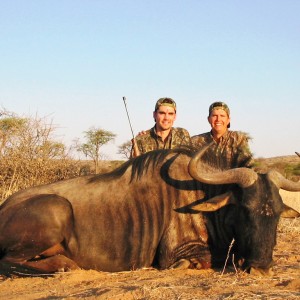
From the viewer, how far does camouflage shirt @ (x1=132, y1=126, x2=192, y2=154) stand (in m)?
7.72

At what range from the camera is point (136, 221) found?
5172 millimetres

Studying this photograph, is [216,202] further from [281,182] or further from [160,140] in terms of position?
[160,140]

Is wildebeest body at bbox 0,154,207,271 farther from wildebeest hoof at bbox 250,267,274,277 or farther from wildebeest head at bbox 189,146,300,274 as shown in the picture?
wildebeest hoof at bbox 250,267,274,277

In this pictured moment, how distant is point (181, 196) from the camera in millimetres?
5160

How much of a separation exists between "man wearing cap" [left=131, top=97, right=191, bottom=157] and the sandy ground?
290 cm

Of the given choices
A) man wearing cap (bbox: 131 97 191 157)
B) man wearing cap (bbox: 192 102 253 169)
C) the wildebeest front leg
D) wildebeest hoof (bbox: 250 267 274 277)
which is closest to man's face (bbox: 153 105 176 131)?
man wearing cap (bbox: 131 97 191 157)

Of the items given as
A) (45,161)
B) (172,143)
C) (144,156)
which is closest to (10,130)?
(45,161)

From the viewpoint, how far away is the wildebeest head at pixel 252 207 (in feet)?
15.1

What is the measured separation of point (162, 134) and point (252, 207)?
3237mm

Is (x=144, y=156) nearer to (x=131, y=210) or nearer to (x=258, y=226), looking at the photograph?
(x=131, y=210)

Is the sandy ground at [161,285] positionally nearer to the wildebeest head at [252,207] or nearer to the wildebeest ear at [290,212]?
the wildebeest head at [252,207]

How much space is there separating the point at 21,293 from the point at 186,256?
1690 mm

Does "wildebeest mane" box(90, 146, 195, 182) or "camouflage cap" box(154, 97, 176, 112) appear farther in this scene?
A: "camouflage cap" box(154, 97, 176, 112)

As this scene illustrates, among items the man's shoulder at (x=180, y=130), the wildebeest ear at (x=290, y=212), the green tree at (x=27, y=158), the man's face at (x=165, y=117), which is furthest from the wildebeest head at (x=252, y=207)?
the green tree at (x=27, y=158)
